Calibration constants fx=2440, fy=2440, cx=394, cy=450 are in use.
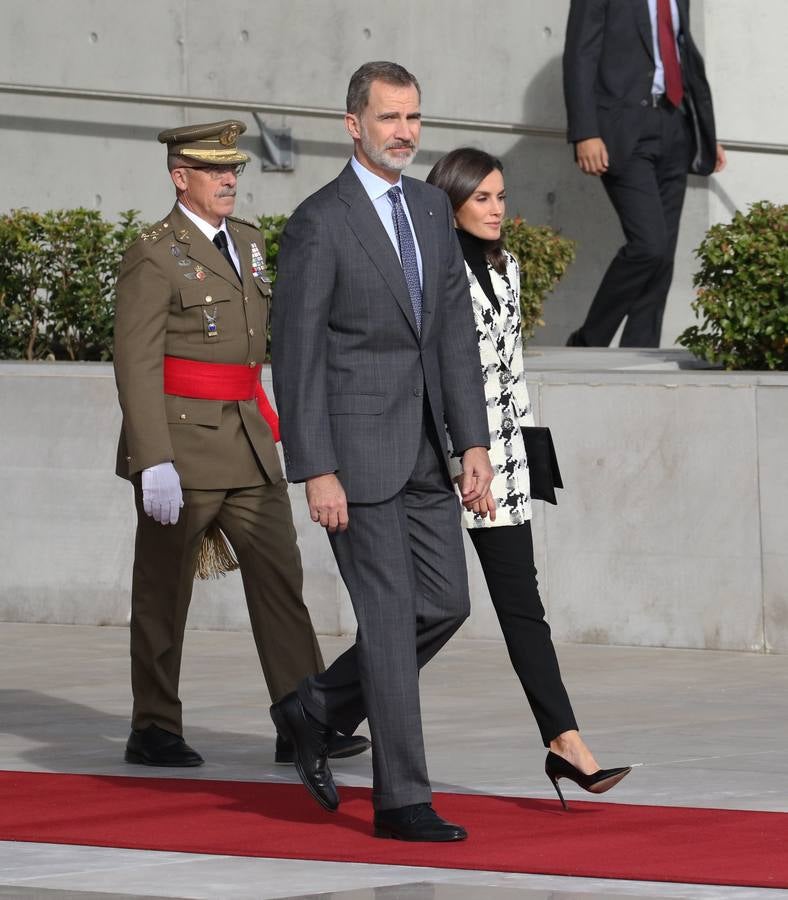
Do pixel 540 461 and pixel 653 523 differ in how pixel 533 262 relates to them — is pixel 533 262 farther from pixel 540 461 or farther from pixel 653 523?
pixel 540 461

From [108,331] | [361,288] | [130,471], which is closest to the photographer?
[361,288]

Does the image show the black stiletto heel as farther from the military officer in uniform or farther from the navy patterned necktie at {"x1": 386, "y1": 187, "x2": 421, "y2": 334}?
the navy patterned necktie at {"x1": 386, "y1": 187, "x2": 421, "y2": 334}

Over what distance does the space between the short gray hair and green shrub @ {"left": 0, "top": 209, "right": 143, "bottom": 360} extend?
17.9 ft

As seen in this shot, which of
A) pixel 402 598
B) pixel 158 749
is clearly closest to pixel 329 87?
A: pixel 158 749

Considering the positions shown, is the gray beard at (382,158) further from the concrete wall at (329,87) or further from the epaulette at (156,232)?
the concrete wall at (329,87)

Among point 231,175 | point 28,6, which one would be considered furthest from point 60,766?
point 28,6

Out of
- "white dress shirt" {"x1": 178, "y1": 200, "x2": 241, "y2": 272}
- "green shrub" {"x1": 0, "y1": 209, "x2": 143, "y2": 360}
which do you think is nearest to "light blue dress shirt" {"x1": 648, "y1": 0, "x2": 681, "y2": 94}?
"green shrub" {"x1": 0, "y1": 209, "x2": 143, "y2": 360}

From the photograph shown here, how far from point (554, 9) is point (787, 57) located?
4.45 feet

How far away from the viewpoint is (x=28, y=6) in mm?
14734

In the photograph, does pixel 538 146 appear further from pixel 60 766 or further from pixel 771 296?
pixel 60 766

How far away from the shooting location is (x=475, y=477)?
19.7 feet

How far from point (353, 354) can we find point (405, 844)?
1195mm

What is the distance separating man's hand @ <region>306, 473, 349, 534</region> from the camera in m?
5.86

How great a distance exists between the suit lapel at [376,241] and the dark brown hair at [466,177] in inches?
21.3
